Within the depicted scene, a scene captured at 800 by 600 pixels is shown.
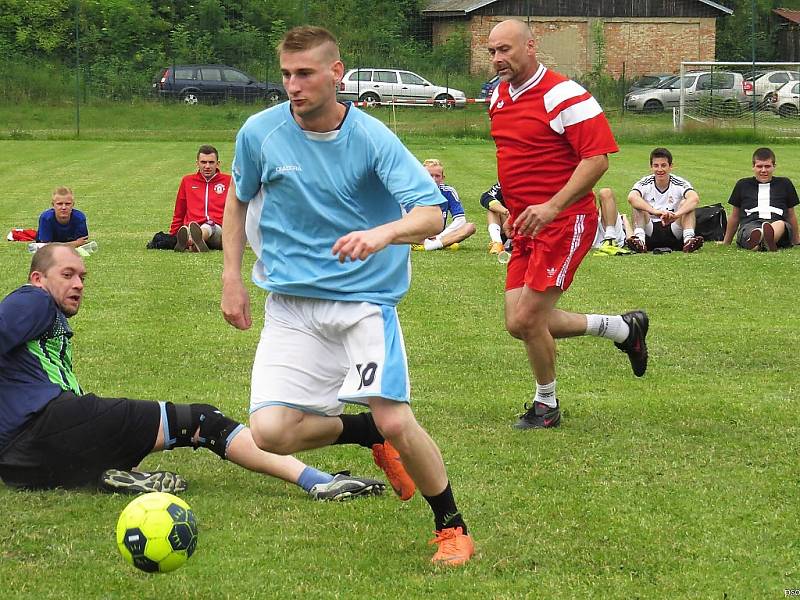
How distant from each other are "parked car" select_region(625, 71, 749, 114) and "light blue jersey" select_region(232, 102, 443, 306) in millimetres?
33941

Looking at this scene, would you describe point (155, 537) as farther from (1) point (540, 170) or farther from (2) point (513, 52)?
(2) point (513, 52)

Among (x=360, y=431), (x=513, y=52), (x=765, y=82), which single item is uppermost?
(x=765, y=82)

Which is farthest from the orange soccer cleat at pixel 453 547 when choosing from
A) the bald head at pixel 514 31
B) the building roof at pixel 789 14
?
the building roof at pixel 789 14

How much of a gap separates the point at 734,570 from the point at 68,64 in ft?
125

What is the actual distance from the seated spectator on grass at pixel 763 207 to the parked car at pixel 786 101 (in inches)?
933

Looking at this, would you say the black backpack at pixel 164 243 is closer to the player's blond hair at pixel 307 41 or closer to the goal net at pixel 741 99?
the player's blond hair at pixel 307 41

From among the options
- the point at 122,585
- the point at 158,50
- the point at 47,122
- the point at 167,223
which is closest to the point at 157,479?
the point at 122,585

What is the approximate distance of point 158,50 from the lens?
41.3 meters

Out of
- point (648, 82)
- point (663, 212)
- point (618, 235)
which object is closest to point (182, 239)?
point (618, 235)

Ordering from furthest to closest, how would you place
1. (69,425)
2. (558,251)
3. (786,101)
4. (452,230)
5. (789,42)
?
1. (789,42)
2. (786,101)
3. (452,230)
4. (558,251)
5. (69,425)

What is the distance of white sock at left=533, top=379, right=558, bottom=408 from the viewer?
7.16 meters

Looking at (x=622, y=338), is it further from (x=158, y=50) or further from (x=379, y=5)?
(x=379, y=5)

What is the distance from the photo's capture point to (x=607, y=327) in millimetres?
7570

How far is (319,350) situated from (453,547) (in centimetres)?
99
